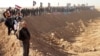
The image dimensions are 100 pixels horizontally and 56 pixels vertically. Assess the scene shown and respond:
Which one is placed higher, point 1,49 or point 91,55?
point 1,49

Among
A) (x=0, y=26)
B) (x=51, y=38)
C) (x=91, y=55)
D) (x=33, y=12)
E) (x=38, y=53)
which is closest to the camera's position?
(x=38, y=53)

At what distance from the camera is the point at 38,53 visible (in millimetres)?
15258

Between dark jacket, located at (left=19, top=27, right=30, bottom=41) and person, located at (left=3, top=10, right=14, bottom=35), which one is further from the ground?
dark jacket, located at (left=19, top=27, right=30, bottom=41)

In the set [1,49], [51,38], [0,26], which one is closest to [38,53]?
[1,49]

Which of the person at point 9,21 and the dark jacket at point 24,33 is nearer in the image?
the dark jacket at point 24,33

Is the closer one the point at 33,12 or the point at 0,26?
the point at 0,26

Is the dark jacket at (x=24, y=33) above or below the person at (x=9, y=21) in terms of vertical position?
above

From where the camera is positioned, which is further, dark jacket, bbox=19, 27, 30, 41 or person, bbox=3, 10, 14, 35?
person, bbox=3, 10, 14, 35

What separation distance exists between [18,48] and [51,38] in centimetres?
1270

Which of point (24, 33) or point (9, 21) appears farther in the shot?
point (9, 21)

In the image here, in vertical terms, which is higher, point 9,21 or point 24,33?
point 24,33

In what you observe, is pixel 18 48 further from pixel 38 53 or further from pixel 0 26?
pixel 0 26

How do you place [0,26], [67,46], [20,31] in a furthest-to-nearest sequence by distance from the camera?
[67,46]
[0,26]
[20,31]

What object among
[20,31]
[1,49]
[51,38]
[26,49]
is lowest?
[51,38]
